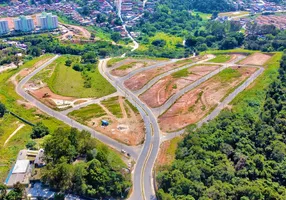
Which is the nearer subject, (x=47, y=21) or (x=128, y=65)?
(x=128, y=65)

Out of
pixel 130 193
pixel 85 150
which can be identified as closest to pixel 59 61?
pixel 85 150

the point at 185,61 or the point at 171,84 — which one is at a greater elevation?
the point at 185,61

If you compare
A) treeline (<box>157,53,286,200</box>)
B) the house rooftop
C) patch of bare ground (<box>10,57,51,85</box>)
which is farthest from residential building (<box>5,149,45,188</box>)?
patch of bare ground (<box>10,57,51,85</box>)

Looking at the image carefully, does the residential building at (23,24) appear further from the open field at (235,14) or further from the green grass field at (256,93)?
the green grass field at (256,93)

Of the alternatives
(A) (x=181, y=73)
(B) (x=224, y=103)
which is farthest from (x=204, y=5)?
(B) (x=224, y=103)

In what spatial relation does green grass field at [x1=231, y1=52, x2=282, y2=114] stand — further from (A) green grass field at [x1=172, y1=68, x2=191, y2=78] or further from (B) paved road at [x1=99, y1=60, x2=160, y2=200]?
(B) paved road at [x1=99, y1=60, x2=160, y2=200]

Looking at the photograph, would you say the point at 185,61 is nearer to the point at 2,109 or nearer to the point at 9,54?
the point at 2,109

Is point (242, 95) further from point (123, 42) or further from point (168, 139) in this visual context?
point (123, 42)
